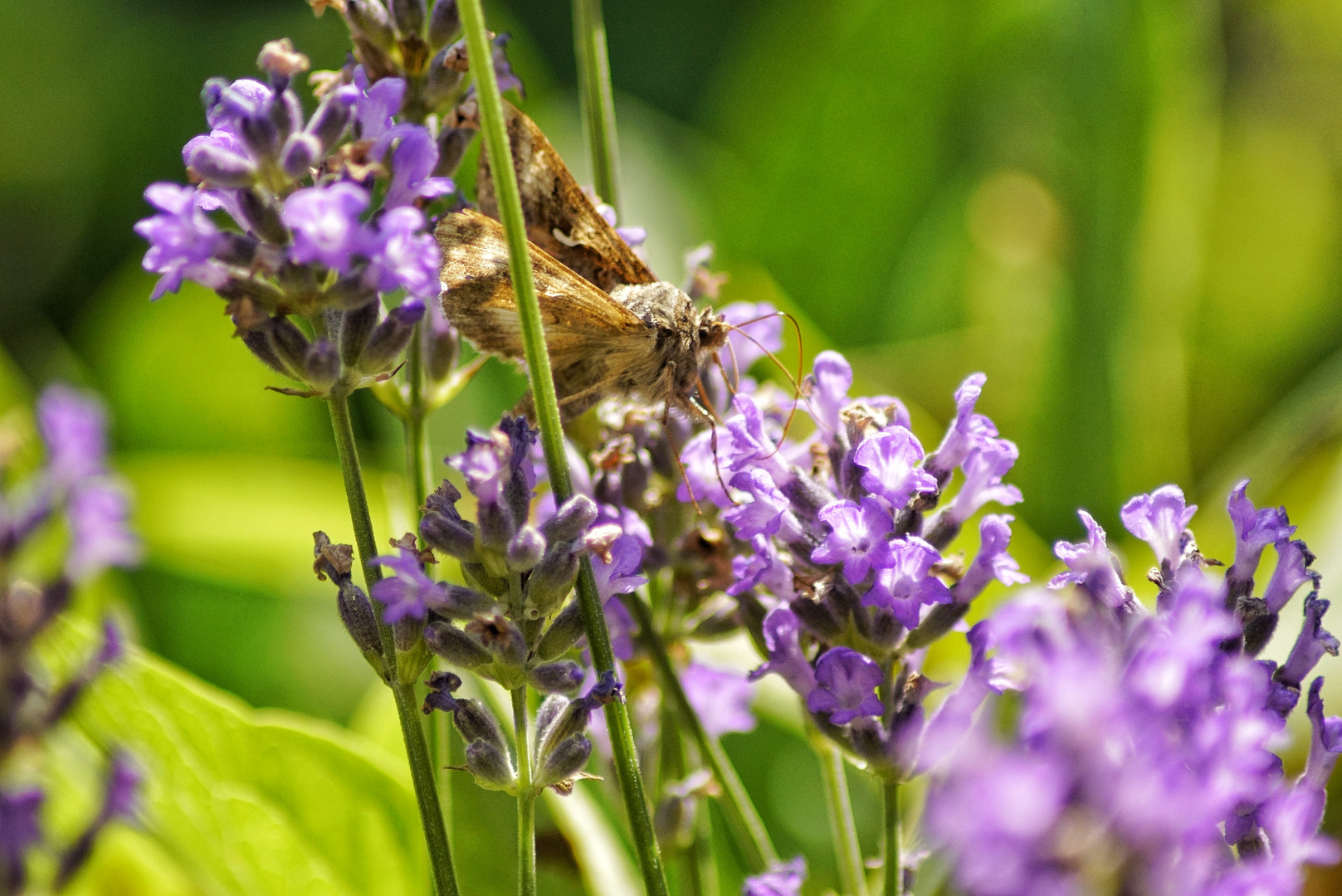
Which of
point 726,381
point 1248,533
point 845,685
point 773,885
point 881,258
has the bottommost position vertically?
point 773,885

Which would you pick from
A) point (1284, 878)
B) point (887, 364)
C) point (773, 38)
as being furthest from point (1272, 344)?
point (1284, 878)

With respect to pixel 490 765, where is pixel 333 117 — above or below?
above

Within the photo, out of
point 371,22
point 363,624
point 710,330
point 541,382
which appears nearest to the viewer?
point 541,382

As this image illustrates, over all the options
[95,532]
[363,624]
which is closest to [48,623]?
[95,532]

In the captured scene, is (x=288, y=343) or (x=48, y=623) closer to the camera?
(x=288, y=343)

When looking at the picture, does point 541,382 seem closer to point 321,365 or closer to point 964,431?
point 321,365

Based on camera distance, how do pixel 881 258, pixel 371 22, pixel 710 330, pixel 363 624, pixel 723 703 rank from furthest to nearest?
1. pixel 881 258
2. pixel 723 703
3. pixel 710 330
4. pixel 371 22
5. pixel 363 624

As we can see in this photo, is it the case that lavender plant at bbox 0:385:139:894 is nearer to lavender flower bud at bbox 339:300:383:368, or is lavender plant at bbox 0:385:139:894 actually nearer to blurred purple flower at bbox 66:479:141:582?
blurred purple flower at bbox 66:479:141:582
